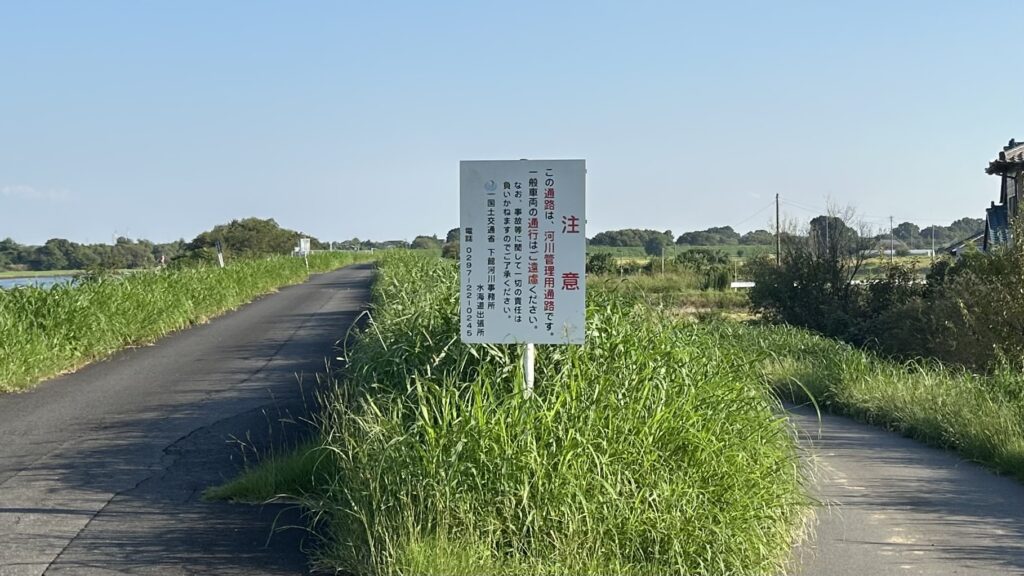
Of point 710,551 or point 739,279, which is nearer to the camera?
point 710,551

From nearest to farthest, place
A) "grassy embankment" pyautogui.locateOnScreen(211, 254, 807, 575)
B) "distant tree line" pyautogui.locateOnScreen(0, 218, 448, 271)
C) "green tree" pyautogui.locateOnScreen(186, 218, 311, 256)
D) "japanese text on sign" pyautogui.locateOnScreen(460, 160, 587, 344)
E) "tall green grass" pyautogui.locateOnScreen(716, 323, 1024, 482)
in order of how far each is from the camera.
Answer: "grassy embankment" pyautogui.locateOnScreen(211, 254, 807, 575) < "japanese text on sign" pyautogui.locateOnScreen(460, 160, 587, 344) < "tall green grass" pyautogui.locateOnScreen(716, 323, 1024, 482) < "distant tree line" pyautogui.locateOnScreen(0, 218, 448, 271) < "green tree" pyautogui.locateOnScreen(186, 218, 311, 256)

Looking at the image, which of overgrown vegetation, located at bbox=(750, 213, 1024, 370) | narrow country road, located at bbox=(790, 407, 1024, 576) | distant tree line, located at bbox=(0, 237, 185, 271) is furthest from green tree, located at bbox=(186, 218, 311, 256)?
narrow country road, located at bbox=(790, 407, 1024, 576)

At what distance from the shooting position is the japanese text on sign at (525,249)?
6195 millimetres

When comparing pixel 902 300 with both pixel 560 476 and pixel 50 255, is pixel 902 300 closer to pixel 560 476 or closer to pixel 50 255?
pixel 560 476

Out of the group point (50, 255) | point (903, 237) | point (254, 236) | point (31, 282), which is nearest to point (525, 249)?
point (31, 282)

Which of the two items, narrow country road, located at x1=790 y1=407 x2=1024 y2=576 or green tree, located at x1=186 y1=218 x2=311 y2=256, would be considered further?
green tree, located at x1=186 y1=218 x2=311 y2=256

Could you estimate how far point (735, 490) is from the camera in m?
5.61

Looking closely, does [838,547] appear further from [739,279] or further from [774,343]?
[739,279]

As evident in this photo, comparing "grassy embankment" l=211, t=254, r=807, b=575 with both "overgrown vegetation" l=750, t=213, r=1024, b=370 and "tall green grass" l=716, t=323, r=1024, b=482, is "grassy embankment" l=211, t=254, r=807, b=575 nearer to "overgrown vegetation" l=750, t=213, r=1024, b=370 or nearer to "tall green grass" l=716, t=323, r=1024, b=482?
"tall green grass" l=716, t=323, r=1024, b=482

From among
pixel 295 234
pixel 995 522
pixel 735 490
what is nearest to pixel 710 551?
pixel 735 490

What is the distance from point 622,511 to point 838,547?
1673 millimetres

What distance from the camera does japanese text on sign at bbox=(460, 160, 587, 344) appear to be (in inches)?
244

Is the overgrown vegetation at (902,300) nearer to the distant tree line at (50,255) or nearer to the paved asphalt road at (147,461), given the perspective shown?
the paved asphalt road at (147,461)

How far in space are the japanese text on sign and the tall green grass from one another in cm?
234
